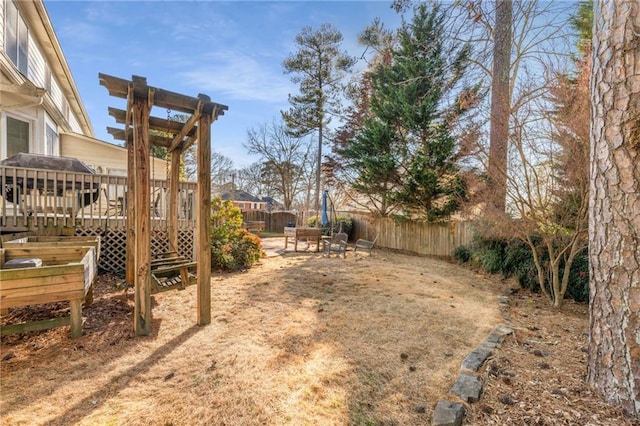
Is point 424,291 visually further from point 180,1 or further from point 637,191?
point 180,1

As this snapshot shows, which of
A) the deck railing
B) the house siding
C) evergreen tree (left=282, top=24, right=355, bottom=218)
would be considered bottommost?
the deck railing

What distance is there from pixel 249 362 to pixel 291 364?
0.39 metres

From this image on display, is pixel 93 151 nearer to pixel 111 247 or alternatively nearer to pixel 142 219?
pixel 111 247

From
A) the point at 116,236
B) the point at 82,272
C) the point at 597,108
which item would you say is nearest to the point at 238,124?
the point at 116,236

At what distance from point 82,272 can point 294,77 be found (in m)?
17.7

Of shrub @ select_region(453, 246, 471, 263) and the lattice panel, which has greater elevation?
the lattice panel

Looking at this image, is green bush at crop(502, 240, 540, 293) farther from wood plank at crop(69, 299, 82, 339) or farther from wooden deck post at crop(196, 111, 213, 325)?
wood plank at crop(69, 299, 82, 339)

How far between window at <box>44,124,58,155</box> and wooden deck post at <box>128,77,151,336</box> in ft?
23.2

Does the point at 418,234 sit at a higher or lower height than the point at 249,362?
higher

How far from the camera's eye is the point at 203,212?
12.1 feet

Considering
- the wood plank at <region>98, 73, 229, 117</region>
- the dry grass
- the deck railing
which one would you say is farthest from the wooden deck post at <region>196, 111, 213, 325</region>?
the deck railing

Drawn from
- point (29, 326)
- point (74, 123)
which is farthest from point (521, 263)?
point (74, 123)

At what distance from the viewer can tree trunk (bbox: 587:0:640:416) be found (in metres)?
2.03

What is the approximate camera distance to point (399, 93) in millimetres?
12242
